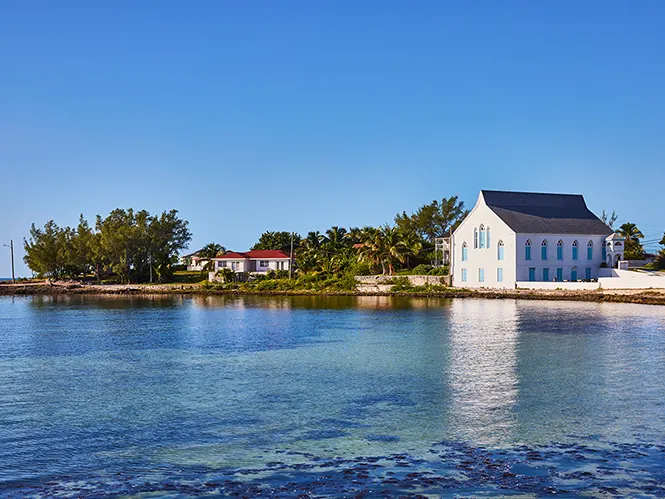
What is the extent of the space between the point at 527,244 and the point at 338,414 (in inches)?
2120

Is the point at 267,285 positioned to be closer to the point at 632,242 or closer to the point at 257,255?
the point at 257,255

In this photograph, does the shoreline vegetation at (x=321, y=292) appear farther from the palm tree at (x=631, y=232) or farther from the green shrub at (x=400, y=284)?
the palm tree at (x=631, y=232)

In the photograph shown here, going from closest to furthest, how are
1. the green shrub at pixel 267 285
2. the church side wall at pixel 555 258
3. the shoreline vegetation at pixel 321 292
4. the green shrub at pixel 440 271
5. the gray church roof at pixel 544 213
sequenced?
the shoreline vegetation at pixel 321 292 → the church side wall at pixel 555 258 → the gray church roof at pixel 544 213 → the green shrub at pixel 440 271 → the green shrub at pixel 267 285

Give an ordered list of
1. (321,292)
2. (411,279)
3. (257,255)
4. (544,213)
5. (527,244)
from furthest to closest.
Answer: (257,255) < (321,292) < (411,279) < (544,213) < (527,244)

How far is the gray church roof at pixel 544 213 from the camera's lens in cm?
6925

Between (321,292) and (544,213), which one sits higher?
(544,213)

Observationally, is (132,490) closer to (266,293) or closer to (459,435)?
(459,435)

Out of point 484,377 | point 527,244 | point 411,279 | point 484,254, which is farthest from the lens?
point 411,279

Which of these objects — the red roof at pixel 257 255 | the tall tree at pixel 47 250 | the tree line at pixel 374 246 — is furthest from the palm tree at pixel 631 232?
the tall tree at pixel 47 250

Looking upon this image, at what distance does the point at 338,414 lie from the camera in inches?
693

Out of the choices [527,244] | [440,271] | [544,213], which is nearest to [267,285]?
[440,271]

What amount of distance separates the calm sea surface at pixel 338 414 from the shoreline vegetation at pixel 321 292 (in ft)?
77.7

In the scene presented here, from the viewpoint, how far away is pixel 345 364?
26500mm


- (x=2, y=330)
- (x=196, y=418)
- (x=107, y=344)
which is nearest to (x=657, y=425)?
(x=196, y=418)
